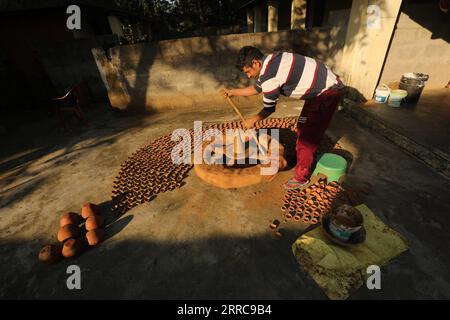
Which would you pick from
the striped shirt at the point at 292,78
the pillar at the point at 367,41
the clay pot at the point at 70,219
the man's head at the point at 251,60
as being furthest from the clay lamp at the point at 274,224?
the pillar at the point at 367,41

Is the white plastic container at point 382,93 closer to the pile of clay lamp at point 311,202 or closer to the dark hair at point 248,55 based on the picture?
the pile of clay lamp at point 311,202

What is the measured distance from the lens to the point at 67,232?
3.09 meters

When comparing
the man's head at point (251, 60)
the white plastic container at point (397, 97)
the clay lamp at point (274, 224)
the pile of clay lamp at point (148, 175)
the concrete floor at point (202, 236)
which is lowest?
the concrete floor at point (202, 236)

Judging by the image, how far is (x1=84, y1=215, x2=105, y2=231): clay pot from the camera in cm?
315

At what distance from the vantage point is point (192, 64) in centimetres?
666

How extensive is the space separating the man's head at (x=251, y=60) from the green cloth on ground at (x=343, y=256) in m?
2.19

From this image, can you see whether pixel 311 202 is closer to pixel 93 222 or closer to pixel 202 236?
pixel 202 236

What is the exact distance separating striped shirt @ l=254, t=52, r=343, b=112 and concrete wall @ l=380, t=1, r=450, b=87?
3958 mm

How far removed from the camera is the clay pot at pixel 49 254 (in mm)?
2859

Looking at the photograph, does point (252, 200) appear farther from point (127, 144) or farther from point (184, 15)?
point (184, 15)

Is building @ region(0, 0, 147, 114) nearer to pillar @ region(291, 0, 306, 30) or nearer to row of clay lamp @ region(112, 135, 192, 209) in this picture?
row of clay lamp @ region(112, 135, 192, 209)

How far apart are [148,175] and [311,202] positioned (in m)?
2.79

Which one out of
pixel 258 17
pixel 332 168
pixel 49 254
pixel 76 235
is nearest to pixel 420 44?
pixel 332 168
